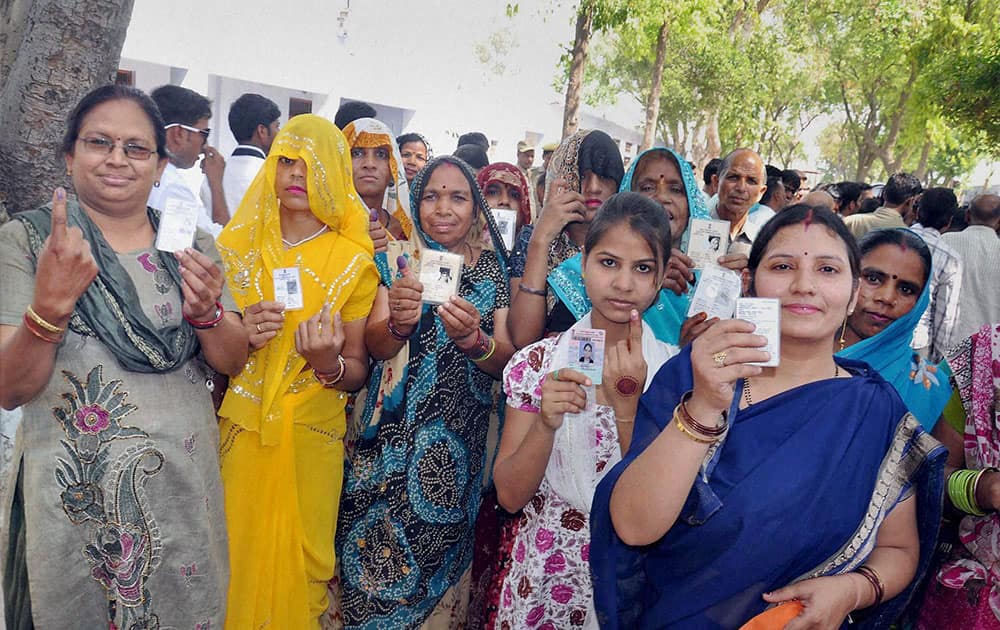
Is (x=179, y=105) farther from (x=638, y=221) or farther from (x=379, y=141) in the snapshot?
(x=638, y=221)

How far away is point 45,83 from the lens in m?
2.90

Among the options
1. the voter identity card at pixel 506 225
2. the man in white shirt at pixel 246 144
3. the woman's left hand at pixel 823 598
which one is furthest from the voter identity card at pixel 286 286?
the man in white shirt at pixel 246 144

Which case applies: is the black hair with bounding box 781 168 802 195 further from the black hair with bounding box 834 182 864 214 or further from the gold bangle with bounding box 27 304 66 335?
the gold bangle with bounding box 27 304 66 335

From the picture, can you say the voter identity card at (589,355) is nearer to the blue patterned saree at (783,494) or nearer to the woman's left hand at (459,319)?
the blue patterned saree at (783,494)

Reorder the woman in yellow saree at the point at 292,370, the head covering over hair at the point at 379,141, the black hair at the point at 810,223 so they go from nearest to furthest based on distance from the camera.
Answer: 1. the black hair at the point at 810,223
2. the woman in yellow saree at the point at 292,370
3. the head covering over hair at the point at 379,141

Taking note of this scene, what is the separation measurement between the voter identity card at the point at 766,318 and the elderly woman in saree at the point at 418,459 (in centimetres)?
130

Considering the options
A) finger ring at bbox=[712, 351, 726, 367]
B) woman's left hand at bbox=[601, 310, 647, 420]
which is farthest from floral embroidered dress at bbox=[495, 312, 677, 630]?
finger ring at bbox=[712, 351, 726, 367]

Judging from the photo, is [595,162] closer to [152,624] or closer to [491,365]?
[491,365]

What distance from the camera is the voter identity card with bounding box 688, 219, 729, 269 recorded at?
10.0 feet

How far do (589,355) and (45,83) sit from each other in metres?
2.46

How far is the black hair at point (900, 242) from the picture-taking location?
2826 millimetres

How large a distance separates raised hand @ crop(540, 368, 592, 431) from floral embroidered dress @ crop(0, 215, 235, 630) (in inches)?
47.7

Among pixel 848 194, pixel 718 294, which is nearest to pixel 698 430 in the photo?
pixel 718 294

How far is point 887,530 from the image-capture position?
6.48 feet
